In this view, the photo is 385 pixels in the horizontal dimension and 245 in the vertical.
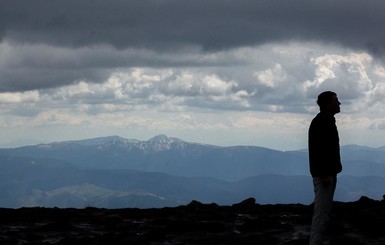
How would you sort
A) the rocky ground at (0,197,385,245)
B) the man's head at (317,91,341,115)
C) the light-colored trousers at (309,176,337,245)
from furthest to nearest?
1. the rocky ground at (0,197,385,245)
2. the man's head at (317,91,341,115)
3. the light-colored trousers at (309,176,337,245)

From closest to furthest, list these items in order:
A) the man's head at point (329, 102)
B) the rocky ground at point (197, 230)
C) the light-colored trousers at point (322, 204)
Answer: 1. the light-colored trousers at point (322, 204)
2. the man's head at point (329, 102)
3. the rocky ground at point (197, 230)

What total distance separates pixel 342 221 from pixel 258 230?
4755mm

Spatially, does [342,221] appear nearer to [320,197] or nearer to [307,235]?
[307,235]

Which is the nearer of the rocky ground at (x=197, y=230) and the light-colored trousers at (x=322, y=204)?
Result: the light-colored trousers at (x=322, y=204)

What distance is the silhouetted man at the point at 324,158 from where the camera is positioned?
581 inches

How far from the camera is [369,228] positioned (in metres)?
23.1

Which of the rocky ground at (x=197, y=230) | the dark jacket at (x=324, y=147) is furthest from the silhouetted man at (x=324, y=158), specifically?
the rocky ground at (x=197, y=230)

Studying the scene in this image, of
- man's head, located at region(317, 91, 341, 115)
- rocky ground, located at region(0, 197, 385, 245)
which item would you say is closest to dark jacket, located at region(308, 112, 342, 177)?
man's head, located at region(317, 91, 341, 115)

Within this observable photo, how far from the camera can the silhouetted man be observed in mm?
14766

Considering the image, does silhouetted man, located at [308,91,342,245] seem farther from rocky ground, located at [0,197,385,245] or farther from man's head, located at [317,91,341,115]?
rocky ground, located at [0,197,385,245]

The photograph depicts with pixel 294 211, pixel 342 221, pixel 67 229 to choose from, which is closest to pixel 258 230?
pixel 342 221

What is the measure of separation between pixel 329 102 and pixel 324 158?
1.52 metres

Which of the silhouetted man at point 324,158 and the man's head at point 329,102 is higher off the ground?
the man's head at point 329,102

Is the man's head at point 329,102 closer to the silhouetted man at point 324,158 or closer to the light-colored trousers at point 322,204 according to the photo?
the silhouetted man at point 324,158
